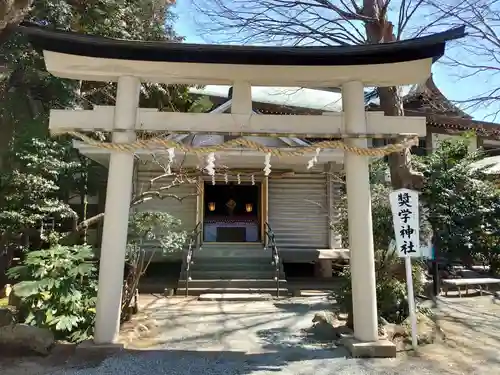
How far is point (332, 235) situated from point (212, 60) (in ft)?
29.4

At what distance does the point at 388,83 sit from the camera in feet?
20.1

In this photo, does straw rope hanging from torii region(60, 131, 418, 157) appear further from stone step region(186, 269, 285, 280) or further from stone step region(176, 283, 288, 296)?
stone step region(186, 269, 285, 280)

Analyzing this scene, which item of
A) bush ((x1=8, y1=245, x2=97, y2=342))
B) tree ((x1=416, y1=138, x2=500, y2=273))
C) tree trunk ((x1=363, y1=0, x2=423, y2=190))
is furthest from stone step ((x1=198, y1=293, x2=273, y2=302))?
tree ((x1=416, y1=138, x2=500, y2=273))

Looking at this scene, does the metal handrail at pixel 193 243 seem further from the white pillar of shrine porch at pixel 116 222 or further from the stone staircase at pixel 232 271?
the white pillar of shrine porch at pixel 116 222

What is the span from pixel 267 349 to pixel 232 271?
5726mm

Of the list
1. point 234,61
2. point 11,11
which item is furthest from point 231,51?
point 11,11

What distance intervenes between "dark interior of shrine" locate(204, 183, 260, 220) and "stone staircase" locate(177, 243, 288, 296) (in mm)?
2267

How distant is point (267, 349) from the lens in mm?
5980

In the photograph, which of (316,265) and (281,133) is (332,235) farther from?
(281,133)

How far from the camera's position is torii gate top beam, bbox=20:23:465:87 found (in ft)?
18.1

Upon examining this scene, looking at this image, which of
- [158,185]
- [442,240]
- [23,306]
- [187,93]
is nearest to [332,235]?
[442,240]

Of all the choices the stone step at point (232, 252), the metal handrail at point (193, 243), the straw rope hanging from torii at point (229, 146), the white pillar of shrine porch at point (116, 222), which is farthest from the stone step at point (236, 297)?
the straw rope hanging from torii at point (229, 146)

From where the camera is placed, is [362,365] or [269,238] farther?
[269,238]

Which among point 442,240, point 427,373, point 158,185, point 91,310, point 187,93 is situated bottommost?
point 427,373
